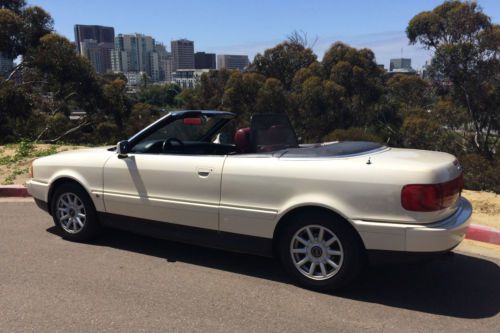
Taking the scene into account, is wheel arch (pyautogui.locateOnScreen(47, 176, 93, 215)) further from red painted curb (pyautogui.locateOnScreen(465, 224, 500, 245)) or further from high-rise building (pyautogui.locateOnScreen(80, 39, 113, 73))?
high-rise building (pyautogui.locateOnScreen(80, 39, 113, 73))

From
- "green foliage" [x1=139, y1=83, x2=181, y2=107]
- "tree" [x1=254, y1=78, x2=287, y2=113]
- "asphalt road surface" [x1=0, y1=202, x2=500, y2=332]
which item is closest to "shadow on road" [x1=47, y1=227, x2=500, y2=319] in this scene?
"asphalt road surface" [x1=0, y1=202, x2=500, y2=332]

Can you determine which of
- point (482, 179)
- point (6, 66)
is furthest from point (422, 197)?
point (6, 66)

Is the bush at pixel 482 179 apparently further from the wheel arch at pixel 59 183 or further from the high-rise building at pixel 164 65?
the high-rise building at pixel 164 65

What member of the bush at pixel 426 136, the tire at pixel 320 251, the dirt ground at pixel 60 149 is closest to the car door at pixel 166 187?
the tire at pixel 320 251

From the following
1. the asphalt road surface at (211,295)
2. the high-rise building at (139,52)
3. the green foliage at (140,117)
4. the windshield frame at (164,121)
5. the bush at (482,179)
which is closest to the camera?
the asphalt road surface at (211,295)

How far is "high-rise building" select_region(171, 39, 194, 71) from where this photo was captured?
149 meters

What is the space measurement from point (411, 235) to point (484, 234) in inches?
86.2

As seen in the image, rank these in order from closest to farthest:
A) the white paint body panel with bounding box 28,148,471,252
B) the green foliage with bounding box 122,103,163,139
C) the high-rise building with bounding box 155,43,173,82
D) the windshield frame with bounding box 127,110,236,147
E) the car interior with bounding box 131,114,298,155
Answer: the white paint body panel with bounding box 28,148,471,252, the car interior with bounding box 131,114,298,155, the windshield frame with bounding box 127,110,236,147, the green foliage with bounding box 122,103,163,139, the high-rise building with bounding box 155,43,173,82

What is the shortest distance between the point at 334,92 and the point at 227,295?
62.2 ft

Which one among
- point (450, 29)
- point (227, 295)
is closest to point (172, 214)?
point (227, 295)

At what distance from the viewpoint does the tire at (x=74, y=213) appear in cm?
538

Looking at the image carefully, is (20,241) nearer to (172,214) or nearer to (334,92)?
(172,214)

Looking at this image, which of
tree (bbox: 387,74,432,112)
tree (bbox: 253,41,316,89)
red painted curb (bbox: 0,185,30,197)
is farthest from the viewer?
tree (bbox: 253,41,316,89)

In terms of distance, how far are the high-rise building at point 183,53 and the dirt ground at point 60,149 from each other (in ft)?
453
